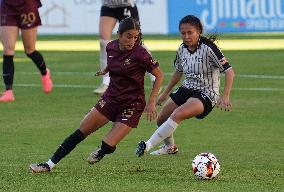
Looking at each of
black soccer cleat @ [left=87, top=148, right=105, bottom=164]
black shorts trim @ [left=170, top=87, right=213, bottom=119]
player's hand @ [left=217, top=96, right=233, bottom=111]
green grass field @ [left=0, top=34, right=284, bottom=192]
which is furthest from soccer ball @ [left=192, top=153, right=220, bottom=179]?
black shorts trim @ [left=170, top=87, right=213, bottom=119]

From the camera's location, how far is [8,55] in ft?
55.1

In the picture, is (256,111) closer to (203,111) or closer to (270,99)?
(270,99)

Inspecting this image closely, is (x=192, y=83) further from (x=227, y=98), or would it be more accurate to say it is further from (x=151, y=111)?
(x=151, y=111)

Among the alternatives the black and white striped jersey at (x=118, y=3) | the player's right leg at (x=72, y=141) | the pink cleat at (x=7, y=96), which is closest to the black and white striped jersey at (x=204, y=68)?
the player's right leg at (x=72, y=141)

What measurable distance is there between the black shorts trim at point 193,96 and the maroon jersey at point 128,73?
1.01 m

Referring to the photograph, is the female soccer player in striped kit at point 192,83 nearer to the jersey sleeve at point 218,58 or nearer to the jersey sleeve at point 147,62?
the jersey sleeve at point 218,58

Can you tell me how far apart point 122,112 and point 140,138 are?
2.32 metres

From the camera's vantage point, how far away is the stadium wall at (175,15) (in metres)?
34.6

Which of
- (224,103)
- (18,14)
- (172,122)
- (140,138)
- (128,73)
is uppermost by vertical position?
(128,73)

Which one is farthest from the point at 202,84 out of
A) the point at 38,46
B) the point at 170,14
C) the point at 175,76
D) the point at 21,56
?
the point at 170,14

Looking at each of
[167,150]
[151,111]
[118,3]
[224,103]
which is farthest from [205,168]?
[118,3]

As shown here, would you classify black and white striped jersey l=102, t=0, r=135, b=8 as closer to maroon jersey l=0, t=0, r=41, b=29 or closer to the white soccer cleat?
maroon jersey l=0, t=0, r=41, b=29

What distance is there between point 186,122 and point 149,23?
2163 cm

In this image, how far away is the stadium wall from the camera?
34625 mm
